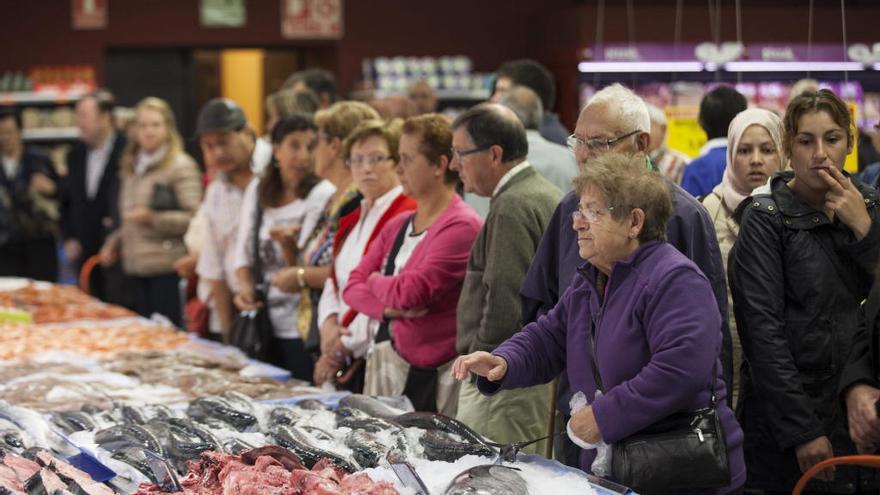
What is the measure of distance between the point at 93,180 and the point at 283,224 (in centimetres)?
419

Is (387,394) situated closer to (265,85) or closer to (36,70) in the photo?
(36,70)

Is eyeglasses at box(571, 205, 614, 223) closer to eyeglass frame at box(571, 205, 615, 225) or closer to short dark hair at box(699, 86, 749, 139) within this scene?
eyeglass frame at box(571, 205, 615, 225)

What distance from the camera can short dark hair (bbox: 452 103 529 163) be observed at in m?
4.12

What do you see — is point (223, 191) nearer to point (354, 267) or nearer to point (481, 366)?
point (354, 267)

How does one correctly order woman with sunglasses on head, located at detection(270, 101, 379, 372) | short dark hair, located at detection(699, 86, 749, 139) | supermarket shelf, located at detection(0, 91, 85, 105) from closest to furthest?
short dark hair, located at detection(699, 86, 749, 139) < woman with sunglasses on head, located at detection(270, 101, 379, 372) < supermarket shelf, located at detection(0, 91, 85, 105)

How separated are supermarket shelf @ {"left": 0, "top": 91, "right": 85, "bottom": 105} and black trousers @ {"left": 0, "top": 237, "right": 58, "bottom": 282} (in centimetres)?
294

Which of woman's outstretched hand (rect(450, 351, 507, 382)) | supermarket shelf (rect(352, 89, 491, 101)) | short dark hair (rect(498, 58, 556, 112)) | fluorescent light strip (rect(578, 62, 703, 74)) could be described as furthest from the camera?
supermarket shelf (rect(352, 89, 491, 101))

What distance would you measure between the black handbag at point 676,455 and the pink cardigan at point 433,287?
4.87 feet

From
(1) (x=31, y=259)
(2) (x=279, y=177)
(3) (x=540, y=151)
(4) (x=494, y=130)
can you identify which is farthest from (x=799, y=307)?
(1) (x=31, y=259)

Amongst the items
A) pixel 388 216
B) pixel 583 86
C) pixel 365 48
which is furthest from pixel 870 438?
pixel 365 48

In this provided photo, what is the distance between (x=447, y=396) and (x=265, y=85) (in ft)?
39.1

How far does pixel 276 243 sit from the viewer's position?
5.90 metres

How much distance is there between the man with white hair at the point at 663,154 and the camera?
6105mm

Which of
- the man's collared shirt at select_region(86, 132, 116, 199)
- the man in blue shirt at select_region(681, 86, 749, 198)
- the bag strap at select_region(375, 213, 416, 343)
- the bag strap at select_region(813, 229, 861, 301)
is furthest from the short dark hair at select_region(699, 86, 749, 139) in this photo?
the man's collared shirt at select_region(86, 132, 116, 199)
